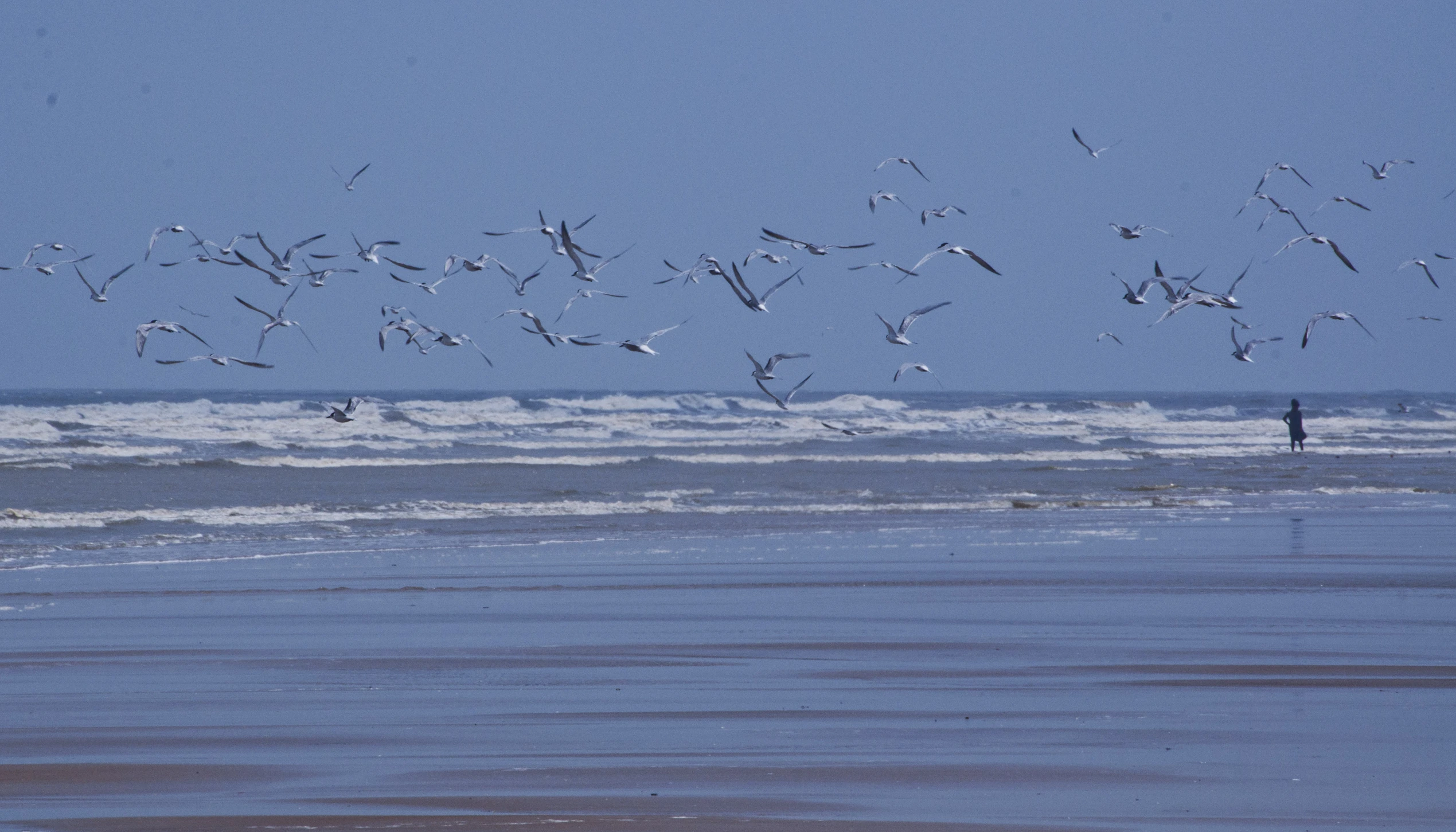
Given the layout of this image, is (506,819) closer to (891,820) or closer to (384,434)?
(891,820)

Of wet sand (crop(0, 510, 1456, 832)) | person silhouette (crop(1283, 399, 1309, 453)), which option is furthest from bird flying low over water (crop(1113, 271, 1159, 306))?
person silhouette (crop(1283, 399, 1309, 453))

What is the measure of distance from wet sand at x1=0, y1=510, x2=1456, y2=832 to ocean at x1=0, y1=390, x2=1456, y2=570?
475cm

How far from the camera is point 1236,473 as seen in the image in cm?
3128

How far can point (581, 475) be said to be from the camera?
29.4m

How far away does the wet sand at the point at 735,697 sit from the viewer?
566cm

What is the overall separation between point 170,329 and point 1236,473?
946 inches

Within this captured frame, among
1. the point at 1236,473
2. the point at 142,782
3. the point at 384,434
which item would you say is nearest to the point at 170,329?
the point at 142,782

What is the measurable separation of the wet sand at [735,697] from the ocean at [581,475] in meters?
4.75

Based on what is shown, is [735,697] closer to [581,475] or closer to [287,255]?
[287,255]

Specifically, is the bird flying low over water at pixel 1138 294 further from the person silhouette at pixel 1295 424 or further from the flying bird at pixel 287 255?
the person silhouette at pixel 1295 424

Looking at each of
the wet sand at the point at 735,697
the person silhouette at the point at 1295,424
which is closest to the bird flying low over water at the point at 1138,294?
the wet sand at the point at 735,697

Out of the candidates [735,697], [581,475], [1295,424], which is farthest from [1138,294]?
[1295,424]

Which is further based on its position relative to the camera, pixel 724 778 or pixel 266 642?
pixel 266 642

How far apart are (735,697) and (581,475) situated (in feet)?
71.5
